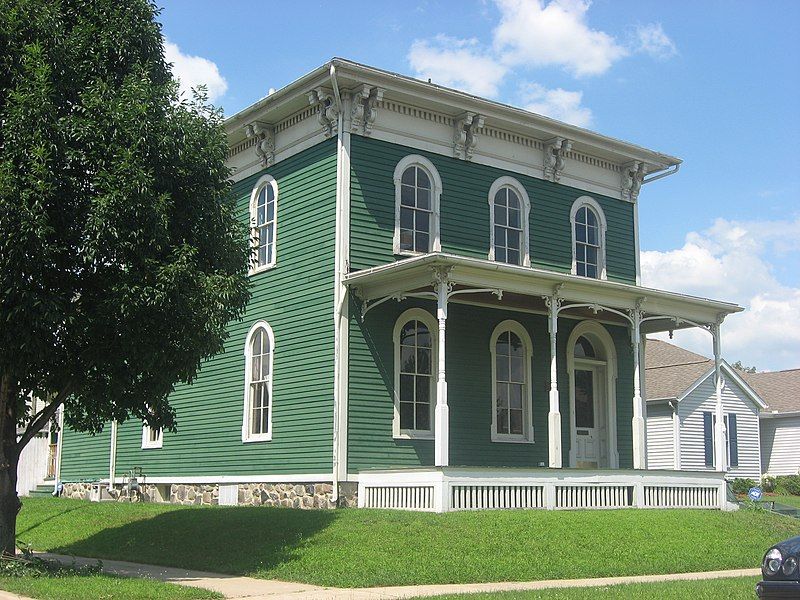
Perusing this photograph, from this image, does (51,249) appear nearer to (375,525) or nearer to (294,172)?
(375,525)

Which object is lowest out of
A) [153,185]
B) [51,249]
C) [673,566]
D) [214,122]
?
[673,566]

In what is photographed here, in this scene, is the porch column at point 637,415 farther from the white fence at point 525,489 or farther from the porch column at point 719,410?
the porch column at point 719,410

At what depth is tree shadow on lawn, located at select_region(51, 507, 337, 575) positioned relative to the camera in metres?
15.2

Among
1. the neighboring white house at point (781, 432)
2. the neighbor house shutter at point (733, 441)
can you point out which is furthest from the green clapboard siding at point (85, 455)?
the neighboring white house at point (781, 432)

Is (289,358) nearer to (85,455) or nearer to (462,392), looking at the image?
(462,392)

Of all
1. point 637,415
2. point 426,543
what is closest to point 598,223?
point 637,415

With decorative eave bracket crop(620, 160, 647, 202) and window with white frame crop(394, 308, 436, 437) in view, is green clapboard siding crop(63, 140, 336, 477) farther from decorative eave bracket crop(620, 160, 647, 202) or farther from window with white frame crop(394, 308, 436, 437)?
decorative eave bracket crop(620, 160, 647, 202)

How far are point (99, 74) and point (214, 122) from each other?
190 centimetres

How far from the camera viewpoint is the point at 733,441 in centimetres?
3906

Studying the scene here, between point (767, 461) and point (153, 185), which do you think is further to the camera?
point (767, 461)

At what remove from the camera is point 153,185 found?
571 inches

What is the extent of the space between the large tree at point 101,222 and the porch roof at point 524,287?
386cm

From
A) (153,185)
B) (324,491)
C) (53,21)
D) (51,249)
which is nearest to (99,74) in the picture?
(53,21)

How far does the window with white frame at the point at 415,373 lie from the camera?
20375 mm
